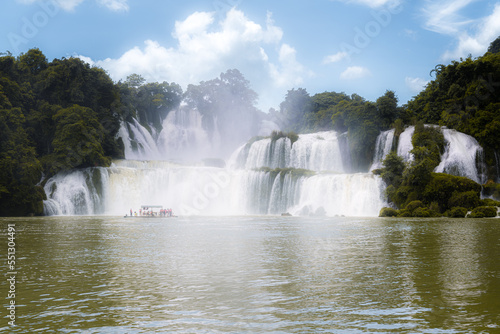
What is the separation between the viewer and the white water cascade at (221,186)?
1681 inches

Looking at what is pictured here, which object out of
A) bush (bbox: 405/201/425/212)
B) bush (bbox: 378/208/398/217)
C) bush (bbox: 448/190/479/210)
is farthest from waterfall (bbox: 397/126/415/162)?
bush (bbox: 378/208/398/217)

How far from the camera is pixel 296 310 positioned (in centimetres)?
681

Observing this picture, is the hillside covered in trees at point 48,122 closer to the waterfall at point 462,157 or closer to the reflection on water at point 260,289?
the reflection on water at point 260,289

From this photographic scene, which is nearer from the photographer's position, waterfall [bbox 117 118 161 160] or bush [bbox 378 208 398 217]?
bush [bbox 378 208 398 217]

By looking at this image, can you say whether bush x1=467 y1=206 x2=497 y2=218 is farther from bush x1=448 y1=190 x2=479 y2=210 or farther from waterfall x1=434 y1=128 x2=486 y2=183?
waterfall x1=434 y1=128 x2=486 y2=183

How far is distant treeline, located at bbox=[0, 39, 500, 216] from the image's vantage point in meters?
43.2

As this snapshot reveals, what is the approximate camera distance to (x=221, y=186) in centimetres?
4981

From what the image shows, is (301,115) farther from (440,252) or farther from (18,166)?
(440,252)

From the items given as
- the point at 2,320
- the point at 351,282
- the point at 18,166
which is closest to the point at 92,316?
the point at 2,320

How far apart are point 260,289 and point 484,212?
1147 inches

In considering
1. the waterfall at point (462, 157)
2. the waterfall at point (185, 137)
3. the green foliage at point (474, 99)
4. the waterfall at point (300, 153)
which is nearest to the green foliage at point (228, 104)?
the waterfall at point (185, 137)

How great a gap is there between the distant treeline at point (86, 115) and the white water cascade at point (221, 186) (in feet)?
8.34

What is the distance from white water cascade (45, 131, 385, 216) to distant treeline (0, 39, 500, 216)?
2541mm

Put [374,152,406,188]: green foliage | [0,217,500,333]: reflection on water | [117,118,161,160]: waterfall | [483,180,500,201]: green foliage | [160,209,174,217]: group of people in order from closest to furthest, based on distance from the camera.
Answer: [0,217,500,333]: reflection on water
[483,180,500,201]: green foliage
[374,152,406,188]: green foliage
[160,209,174,217]: group of people
[117,118,161,160]: waterfall
